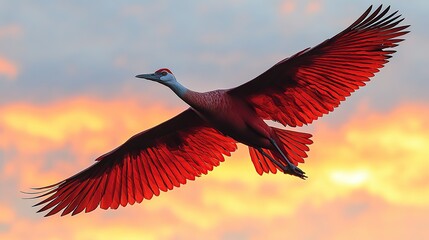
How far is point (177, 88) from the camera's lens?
12.4 metres

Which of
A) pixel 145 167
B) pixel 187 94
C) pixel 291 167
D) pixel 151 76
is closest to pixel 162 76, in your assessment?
pixel 151 76

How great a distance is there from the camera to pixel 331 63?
12930 millimetres

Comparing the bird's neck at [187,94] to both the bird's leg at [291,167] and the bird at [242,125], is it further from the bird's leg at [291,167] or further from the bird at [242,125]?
the bird's leg at [291,167]

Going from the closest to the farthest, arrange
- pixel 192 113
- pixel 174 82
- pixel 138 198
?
1. pixel 174 82
2. pixel 192 113
3. pixel 138 198

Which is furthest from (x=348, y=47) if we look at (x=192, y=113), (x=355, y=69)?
(x=192, y=113)

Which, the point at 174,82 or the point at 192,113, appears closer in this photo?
the point at 174,82

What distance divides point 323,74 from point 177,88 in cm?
176

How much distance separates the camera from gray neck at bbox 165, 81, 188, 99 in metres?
12.4

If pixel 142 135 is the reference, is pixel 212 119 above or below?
below

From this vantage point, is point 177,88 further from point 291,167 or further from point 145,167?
point 145,167

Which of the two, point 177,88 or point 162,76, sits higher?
point 162,76

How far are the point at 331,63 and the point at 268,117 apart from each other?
3.25ft

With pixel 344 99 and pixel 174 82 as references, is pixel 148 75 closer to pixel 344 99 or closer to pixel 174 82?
pixel 174 82

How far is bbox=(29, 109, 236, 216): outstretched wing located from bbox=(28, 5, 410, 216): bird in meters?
0.01
